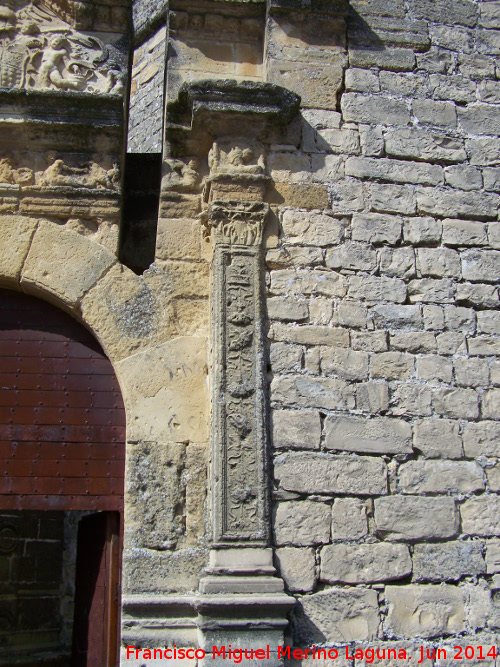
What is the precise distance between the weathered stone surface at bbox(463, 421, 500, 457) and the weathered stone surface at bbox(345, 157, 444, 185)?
1.43 m

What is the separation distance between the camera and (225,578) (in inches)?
114

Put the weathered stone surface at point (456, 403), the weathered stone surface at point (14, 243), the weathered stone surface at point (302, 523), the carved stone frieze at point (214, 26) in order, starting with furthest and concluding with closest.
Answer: the carved stone frieze at point (214, 26) < the weathered stone surface at point (14, 243) < the weathered stone surface at point (456, 403) < the weathered stone surface at point (302, 523)

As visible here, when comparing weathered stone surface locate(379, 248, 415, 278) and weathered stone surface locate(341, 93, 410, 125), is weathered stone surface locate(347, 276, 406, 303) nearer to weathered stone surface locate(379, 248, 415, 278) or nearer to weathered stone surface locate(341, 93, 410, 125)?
weathered stone surface locate(379, 248, 415, 278)

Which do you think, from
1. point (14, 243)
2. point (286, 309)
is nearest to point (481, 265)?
point (286, 309)

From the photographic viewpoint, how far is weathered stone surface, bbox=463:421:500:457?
11.1 feet

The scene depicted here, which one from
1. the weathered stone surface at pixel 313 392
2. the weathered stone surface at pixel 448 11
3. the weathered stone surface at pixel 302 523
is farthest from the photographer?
the weathered stone surface at pixel 448 11

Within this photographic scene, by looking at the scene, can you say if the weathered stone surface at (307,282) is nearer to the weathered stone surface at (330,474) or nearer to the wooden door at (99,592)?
the weathered stone surface at (330,474)

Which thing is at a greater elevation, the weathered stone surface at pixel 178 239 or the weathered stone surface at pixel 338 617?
the weathered stone surface at pixel 178 239

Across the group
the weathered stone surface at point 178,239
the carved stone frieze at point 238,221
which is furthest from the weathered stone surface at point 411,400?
the weathered stone surface at point 178,239

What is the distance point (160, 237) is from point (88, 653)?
87.6 inches

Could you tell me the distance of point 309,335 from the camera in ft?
11.3

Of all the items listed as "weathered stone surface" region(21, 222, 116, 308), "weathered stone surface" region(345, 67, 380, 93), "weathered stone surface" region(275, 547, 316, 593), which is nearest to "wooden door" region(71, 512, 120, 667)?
"weathered stone surface" region(275, 547, 316, 593)

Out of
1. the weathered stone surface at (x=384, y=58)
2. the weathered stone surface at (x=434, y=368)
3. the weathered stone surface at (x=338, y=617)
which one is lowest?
the weathered stone surface at (x=338, y=617)

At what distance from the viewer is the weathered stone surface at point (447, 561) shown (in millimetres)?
3139
